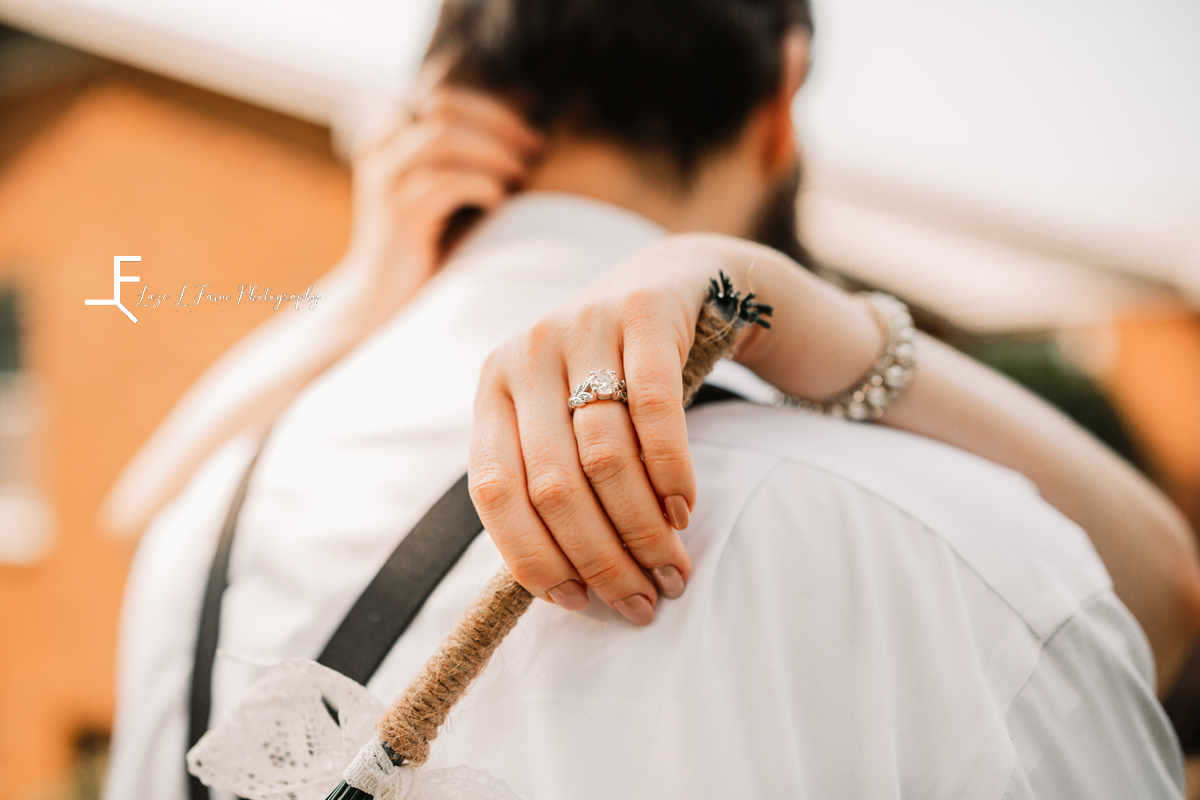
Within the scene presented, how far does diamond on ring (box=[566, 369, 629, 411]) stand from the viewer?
0.52 m

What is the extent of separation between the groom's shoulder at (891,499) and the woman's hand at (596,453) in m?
0.14

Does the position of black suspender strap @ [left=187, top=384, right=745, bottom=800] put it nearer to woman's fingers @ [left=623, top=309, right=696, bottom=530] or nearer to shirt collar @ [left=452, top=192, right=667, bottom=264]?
woman's fingers @ [left=623, top=309, right=696, bottom=530]

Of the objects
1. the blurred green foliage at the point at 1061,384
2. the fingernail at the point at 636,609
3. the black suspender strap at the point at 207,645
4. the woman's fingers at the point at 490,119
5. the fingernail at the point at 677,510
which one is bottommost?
the blurred green foliage at the point at 1061,384

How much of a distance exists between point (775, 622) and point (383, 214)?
1144 millimetres

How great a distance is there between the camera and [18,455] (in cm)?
602

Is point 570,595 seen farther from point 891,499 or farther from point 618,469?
point 891,499

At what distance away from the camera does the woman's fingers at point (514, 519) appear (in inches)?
20.2

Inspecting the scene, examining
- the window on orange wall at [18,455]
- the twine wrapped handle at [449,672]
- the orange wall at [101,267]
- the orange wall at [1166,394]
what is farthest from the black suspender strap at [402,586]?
the orange wall at [1166,394]

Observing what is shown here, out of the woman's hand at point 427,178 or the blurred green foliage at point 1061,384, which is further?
the blurred green foliage at point 1061,384

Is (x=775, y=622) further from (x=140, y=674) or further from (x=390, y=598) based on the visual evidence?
(x=140, y=674)

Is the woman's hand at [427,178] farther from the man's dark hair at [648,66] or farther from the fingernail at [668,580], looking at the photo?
the fingernail at [668,580]

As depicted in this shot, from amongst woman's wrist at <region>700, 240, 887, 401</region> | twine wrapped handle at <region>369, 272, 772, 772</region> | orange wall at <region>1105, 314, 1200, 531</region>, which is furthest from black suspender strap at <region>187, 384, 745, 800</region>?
orange wall at <region>1105, 314, 1200, 531</region>

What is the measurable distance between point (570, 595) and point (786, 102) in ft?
3.16

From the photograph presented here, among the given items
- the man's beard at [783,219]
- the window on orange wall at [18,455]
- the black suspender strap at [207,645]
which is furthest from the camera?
the window on orange wall at [18,455]
